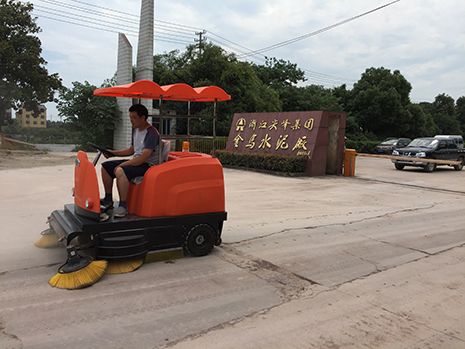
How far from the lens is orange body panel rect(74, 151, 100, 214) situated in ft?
14.0

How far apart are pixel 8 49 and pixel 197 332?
22.4 m

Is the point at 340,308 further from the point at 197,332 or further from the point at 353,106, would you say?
the point at 353,106

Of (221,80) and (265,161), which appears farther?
(221,80)

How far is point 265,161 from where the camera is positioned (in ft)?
51.2

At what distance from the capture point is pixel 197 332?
10.4 ft

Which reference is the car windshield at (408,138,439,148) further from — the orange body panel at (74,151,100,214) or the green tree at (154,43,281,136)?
the orange body panel at (74,151,100,214)

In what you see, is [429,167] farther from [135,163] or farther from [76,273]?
[76,273]


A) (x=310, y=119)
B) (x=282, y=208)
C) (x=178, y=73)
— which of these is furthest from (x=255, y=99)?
(x=282, y=208)

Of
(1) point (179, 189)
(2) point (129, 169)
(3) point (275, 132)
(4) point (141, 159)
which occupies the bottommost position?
(1) point (179, 189)

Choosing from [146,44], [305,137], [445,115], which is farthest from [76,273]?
[445,115]

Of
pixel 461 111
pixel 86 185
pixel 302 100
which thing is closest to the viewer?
pixel 86 185

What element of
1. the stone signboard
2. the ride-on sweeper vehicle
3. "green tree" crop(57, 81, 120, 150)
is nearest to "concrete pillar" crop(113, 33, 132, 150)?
"green tree" crop(57, 81, 120, 150)

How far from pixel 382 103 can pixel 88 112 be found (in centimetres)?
3191

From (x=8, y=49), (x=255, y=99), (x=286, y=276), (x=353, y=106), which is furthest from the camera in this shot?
(x=353, y=106)
